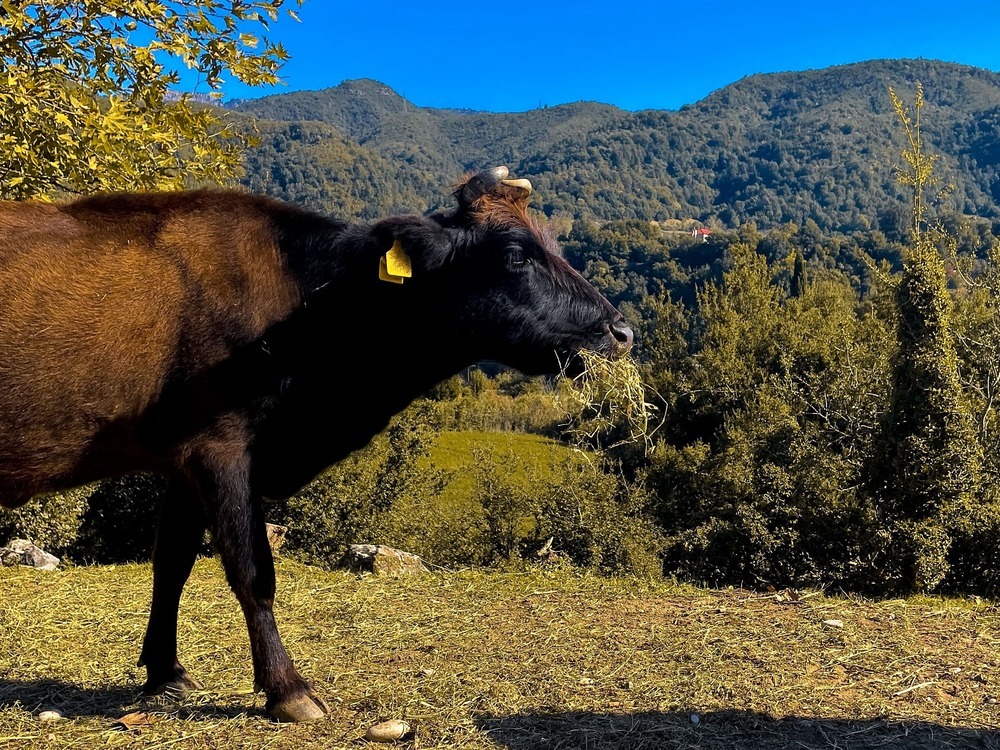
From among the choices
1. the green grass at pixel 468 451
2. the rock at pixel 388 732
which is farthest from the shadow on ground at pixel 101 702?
the green grass at pixel 468 451

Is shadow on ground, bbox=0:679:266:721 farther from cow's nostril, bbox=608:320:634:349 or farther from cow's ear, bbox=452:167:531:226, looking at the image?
cow's ear, bbox=452:167:531:226

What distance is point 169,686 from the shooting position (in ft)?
15.3

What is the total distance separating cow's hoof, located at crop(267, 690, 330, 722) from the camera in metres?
4.25

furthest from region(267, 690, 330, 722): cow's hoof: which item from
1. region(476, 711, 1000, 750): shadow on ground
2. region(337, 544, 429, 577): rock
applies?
region(337, 544, 429, 577): rock

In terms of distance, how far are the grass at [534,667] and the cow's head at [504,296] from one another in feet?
6.27

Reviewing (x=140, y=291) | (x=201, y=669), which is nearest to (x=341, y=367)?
(x=140, y=291)

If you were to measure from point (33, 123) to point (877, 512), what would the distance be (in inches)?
461

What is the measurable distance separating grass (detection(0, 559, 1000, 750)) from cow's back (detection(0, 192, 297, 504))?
1.46 meters

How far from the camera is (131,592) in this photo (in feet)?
24.5

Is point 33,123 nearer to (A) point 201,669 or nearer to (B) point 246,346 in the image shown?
(B) point 246,346

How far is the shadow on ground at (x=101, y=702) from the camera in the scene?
14.6ft

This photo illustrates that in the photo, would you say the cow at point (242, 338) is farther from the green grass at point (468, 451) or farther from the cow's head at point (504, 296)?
the green grass at point (468, 451)

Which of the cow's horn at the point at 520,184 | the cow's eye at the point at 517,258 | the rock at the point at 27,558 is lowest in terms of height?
the rock at the point at 27,558

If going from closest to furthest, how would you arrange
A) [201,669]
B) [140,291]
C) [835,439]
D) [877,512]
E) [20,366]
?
[20,366] < [140,291] < [201,669] < [877,512] < [835,439]
